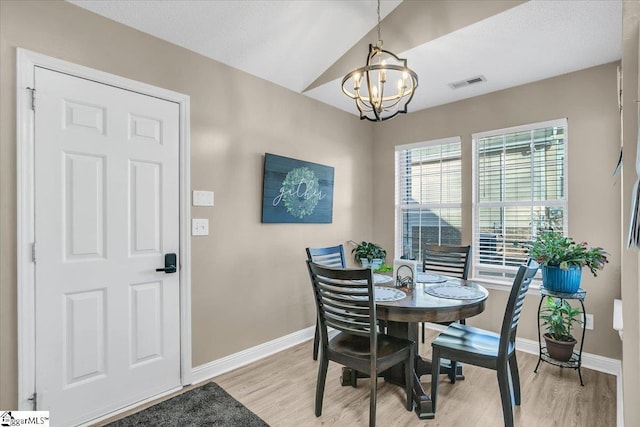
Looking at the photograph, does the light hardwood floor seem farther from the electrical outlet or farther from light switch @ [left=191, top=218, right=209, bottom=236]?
light switch @ [left=191, top=218, right=209, bottom=236]

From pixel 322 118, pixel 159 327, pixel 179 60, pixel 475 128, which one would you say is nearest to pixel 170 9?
pixel 179 60

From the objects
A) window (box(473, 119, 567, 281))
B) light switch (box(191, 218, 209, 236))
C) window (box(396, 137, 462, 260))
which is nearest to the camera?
light switch (box(191, 218, 209, 236))

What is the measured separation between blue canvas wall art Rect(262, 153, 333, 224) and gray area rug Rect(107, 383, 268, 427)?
1.48 metres

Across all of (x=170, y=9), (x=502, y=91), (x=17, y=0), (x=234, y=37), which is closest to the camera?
(x=17, y=0)

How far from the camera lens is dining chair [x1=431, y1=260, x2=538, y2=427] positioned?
1881 millimetres

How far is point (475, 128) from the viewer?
3531 mm

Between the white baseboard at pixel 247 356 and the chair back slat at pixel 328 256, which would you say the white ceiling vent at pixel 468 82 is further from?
the white baseboard at pixel 247 356

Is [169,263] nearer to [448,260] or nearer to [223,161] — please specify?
[223,161]

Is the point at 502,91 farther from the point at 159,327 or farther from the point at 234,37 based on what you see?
the point at 159,327

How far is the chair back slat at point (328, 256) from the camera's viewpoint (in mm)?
3043

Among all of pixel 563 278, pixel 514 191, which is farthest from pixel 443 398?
pixel 514 191

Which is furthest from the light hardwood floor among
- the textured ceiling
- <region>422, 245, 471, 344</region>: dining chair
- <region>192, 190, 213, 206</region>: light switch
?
the textured ceiling

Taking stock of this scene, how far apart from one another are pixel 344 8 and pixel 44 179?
7.99 feet

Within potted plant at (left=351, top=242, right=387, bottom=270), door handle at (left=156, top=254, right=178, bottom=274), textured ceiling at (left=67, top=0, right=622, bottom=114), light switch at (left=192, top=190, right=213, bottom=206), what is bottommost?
potted plant at (left=351, top=242, right=387, bottom=270)
